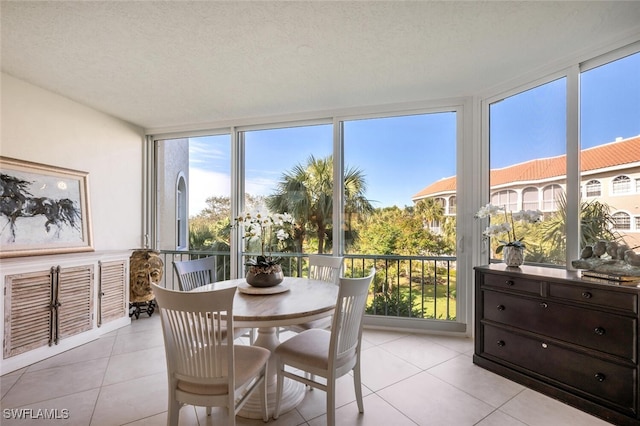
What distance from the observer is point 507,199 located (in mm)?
2893

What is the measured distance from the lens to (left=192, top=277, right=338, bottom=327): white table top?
5.26 ft

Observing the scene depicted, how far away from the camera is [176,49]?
87.7 inches

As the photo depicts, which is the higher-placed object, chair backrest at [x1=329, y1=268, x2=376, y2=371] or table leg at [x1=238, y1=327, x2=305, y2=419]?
chair backrest at [x1=329, y1=268, x2=376, y2=371]

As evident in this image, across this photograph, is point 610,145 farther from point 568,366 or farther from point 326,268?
point 326,268

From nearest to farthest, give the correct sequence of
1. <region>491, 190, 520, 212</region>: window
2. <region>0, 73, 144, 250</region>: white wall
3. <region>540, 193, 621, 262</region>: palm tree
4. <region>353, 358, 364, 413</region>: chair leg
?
<region>353, 358, 364, 413</region>: chair leg, <region>540, 193, 621, 262</region>: palm tree, <region>0, 73, 144, 250</region>: white wall, <region>491, 190, 520, 212</region>: window

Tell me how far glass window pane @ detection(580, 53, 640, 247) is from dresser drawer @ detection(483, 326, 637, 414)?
957 millimetres

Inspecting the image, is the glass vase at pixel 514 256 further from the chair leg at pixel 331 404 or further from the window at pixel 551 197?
the chair leg at pixel 331 404

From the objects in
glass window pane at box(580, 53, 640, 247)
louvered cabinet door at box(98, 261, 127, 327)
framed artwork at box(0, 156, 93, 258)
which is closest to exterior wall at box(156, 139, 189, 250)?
louvered cabinet door at box(98, 261, 127, 327)

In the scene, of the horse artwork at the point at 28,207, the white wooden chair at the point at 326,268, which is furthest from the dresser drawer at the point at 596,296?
the horse artwork at the point at 28,207

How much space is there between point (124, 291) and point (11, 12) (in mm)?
2798

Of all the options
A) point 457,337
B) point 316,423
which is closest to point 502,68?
point 457,337

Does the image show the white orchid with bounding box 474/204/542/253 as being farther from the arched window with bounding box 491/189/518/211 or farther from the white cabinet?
the white cabinet

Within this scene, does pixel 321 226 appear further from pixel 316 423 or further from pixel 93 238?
pixel 93 238

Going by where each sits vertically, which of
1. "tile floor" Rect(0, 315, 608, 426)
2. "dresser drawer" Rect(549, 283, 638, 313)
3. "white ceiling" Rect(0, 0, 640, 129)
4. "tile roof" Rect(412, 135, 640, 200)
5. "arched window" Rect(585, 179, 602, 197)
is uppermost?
"white ceiling" Rect(0, 0, 640, 129)
